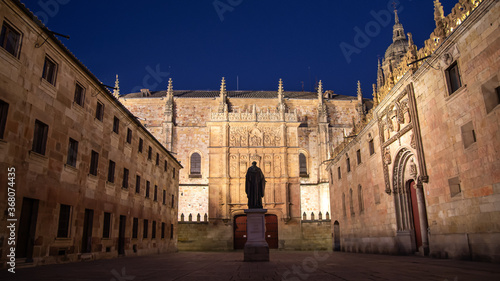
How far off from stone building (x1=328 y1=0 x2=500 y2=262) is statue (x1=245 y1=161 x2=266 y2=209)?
6744 mm

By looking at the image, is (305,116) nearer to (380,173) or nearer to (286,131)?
(286,131)

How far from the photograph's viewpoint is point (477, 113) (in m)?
10.2

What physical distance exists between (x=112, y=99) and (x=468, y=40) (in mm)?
16247

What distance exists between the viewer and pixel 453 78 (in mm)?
11844

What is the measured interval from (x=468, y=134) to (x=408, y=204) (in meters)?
6.72

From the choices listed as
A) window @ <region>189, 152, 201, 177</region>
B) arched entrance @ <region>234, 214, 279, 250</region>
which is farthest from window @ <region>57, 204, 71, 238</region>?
window @ <region>189, 152, 201, 177</region>

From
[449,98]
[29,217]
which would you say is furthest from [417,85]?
[29,217]

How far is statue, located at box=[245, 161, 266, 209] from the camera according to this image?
15266 mm

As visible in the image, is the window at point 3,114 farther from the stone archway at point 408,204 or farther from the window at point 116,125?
the stone archway at point 408,204

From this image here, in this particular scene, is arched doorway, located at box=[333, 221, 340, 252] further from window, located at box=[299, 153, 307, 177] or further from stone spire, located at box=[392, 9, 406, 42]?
stone spire, located at box=[392, 9, 406, 42]

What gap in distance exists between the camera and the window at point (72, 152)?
1440 cm

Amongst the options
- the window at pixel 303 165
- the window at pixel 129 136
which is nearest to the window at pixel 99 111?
the window at pixel 129 136

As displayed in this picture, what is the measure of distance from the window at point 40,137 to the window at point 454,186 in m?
14.5

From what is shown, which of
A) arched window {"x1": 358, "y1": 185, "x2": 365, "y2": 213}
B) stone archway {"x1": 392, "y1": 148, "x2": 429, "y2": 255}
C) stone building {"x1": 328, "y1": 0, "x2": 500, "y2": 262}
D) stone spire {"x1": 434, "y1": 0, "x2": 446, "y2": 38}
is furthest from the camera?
arched window {"x1": 358, "y1": 185, "x2": 365, "y2": 213}
